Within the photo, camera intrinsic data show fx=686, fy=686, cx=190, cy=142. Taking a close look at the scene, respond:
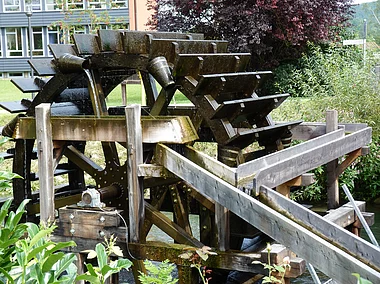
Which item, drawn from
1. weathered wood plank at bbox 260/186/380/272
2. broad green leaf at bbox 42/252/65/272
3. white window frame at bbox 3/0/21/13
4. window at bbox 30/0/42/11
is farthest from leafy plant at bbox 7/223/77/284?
white window frame at bbox 3/0/21/13

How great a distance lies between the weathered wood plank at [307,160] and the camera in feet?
17.3

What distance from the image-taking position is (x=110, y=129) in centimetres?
639

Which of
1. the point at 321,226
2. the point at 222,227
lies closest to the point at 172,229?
the point at 222,227

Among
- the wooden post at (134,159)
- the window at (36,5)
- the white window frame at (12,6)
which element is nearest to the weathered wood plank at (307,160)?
the wooden post at (134,159)

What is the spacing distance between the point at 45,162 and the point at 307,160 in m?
2.44

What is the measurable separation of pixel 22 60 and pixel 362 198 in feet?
96.2

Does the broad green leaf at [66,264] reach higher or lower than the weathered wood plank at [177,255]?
higher

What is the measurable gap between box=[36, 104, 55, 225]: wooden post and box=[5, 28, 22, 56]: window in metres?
33.6

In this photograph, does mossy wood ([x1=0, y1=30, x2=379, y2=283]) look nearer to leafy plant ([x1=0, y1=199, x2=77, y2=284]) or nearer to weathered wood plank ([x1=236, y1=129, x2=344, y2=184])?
weathered wood plank ([x1=236, y1=129, x2=344, y2=184])

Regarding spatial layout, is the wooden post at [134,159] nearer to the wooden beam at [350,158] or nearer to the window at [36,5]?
the wooden beam at [350,158]

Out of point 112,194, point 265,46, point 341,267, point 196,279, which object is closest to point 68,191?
point 112,194

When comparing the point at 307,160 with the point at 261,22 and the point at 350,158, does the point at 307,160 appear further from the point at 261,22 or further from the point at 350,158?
the point at 261,22

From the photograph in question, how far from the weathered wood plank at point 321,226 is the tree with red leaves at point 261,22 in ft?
45.2

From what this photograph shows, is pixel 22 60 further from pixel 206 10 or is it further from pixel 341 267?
pixel 341 267
